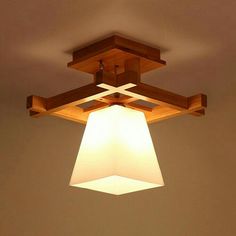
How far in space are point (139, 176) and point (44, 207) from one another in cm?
112

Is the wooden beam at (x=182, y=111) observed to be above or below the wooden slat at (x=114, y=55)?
below

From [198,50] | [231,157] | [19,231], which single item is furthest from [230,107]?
[19,231]

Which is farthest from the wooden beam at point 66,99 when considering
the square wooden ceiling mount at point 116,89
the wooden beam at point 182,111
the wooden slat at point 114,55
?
the wooden beam at point 182,111

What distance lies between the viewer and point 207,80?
2910mm

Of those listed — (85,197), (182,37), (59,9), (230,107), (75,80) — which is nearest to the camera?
(59,9)

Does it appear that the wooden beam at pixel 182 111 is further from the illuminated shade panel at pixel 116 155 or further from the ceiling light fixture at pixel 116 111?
the illuminated shade panel at pixel 116 155

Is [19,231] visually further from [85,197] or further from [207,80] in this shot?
[207,80]

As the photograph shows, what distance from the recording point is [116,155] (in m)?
2.27

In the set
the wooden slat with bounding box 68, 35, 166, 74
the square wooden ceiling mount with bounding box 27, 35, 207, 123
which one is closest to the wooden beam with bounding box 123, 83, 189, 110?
the square wooden ceiling mount with bounding box 27, 35, 207, 123

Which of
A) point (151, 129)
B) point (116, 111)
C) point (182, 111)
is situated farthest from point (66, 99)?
point (151, 129)

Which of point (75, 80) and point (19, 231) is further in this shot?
point (19, 231)

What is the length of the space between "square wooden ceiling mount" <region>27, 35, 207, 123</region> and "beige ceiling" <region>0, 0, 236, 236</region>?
50 millimetres

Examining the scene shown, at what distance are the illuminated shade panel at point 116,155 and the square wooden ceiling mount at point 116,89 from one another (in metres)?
0.09

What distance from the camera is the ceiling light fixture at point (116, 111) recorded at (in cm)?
227
